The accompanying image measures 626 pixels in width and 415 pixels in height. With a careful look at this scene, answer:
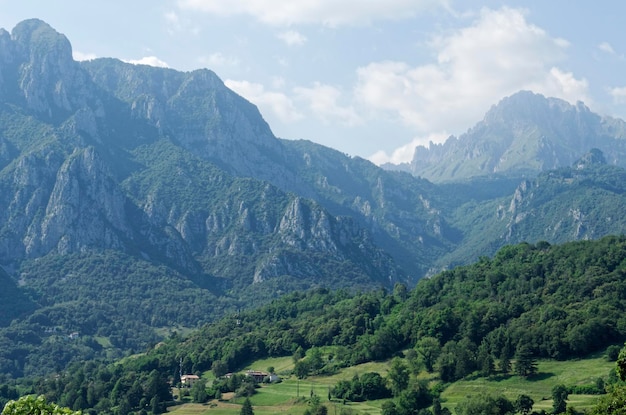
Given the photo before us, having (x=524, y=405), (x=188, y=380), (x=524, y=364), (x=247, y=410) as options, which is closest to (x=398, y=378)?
(x=524, y=364)

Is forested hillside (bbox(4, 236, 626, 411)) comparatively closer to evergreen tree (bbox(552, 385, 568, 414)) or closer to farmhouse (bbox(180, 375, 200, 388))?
farmhouse (bbox(180, 375, 200, 388))

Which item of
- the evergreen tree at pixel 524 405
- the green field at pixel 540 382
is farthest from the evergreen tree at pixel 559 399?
the green field at pixel 540 382

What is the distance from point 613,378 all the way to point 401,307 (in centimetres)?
8639

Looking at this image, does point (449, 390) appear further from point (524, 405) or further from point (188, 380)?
point (188, 380)

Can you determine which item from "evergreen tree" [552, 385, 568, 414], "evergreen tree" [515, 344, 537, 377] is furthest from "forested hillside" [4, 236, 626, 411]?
"evergreen tree" [552, 385, 568, 414]

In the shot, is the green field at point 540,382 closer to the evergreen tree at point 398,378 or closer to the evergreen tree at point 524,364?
the evergreen tree at point 524,364

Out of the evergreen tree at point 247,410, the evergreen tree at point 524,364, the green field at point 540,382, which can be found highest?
the evergreen tree at point 524,364

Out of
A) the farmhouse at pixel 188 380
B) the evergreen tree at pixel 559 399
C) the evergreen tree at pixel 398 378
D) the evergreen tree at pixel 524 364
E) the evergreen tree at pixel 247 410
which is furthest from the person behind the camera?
the farmhouse at pixel 188 380

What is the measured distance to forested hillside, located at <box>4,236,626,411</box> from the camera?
138m

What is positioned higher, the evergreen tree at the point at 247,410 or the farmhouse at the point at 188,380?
the farmhouse at the point at 188,380

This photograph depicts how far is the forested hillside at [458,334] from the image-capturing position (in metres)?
138

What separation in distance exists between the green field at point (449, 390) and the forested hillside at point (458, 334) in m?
3.59

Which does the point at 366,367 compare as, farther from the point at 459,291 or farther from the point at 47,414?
the point at 47,414

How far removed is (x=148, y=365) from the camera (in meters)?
184
